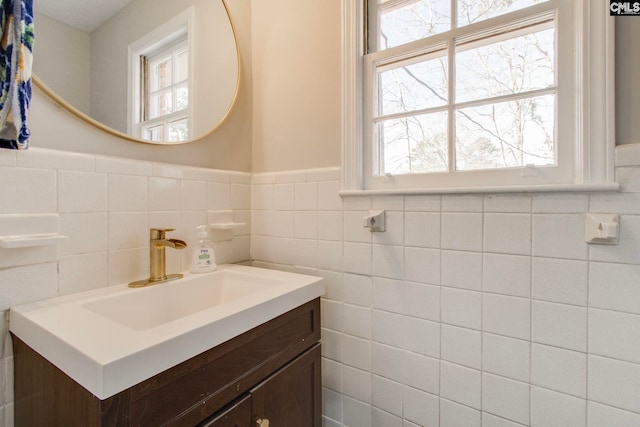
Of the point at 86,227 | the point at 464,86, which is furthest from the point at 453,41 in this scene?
the point at 86,227

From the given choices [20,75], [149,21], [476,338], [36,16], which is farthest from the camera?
[149,21]

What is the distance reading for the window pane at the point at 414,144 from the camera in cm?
99

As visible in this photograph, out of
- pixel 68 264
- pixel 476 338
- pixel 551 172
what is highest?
pixel 551 172

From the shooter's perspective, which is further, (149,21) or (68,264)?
(149,21)

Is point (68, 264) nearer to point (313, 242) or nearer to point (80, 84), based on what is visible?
point (80, 84)

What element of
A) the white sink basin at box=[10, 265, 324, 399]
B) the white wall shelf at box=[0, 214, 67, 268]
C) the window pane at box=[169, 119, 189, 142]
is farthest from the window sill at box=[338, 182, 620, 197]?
the white wall shelf at box=[0, 214, 67, 268]

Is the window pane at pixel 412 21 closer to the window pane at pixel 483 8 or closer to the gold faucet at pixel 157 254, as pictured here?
the window pane at pixel 483 8

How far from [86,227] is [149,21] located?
0.73m

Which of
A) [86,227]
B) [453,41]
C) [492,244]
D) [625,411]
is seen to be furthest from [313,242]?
[625,411]

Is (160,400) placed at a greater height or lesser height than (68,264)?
lesser

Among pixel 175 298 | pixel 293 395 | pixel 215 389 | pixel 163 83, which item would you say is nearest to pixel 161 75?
pixel 163 83

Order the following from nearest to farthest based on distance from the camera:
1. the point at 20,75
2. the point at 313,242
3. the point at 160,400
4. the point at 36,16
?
the point at 160,400 → the point at 20,75 → the point at 36,16 → the point at 313,242

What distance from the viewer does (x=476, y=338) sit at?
0.89 meters

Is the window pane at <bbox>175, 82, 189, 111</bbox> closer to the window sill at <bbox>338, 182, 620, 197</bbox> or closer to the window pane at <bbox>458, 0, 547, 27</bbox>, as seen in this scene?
the window sill at <bbox>338, 182, 620, 197</bbox>
